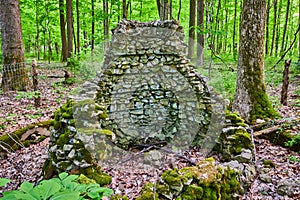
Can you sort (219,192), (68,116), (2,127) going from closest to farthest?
(219,192)
(68,116)
(2,127)

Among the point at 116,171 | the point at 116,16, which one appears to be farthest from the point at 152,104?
the point at 116,16

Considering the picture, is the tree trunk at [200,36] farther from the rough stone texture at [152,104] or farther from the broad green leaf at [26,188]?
the broad green leaf at [26,188]

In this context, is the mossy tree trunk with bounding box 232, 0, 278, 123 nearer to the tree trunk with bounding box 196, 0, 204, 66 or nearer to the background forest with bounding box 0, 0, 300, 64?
the tree trunk with bounding box 196, 0, 204, 66

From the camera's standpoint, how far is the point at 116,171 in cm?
414

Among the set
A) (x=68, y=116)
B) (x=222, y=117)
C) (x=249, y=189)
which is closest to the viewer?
(x=249, y=189)

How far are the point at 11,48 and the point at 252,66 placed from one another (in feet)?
22.1

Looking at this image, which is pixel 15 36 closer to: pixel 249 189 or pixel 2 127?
pixel 2 127

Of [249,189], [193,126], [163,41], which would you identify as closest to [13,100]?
[163,41]

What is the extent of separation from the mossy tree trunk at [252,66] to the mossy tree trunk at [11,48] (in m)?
6.25

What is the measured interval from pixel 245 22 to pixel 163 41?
6.20ft

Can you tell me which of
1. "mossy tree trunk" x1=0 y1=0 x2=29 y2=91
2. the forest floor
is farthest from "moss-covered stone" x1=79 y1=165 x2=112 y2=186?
"mossy tree trunk" x1=0 y1=0 x2=29 y2=91

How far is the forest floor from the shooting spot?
12.3 feet

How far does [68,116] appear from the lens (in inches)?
164

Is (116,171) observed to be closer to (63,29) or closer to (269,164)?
(269,164)
